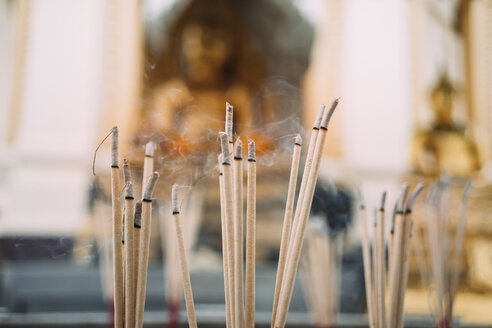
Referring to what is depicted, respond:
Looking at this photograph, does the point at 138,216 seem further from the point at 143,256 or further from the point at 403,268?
the point at 403,268

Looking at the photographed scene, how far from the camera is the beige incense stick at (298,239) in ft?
1.01

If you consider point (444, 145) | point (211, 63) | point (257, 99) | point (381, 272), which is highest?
point (211, 63)

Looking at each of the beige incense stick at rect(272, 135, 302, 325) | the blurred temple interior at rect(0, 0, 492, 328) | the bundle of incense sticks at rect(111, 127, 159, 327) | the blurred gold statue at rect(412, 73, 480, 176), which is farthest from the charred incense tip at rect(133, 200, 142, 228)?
the blurred gold statue at rect(412, 73, 480, 176)

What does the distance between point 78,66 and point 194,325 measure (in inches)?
72.6

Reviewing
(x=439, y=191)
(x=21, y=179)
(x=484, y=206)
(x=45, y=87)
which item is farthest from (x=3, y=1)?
(x=484, y=206)

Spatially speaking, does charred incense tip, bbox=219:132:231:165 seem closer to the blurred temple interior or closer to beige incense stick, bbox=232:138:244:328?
beige incense stick, bbox=232:138:244:328

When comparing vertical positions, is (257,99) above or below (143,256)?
above

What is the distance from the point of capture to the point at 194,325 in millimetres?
315

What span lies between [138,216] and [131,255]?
1.0 inches

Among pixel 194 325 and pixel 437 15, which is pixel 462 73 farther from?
pixel 194 325

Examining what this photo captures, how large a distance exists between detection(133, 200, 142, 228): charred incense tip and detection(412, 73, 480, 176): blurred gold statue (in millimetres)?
1768

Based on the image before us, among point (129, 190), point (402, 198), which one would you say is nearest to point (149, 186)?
point (129, 190)

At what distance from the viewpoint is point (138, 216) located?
31 cm

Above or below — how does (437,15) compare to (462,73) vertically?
above
